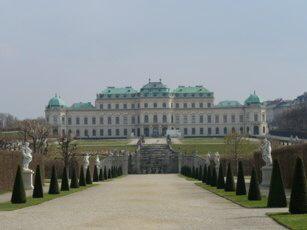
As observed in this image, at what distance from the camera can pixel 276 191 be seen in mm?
12961

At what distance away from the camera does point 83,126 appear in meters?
118

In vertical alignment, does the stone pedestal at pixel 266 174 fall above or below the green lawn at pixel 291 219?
above

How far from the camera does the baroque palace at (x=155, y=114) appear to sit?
4515 inches

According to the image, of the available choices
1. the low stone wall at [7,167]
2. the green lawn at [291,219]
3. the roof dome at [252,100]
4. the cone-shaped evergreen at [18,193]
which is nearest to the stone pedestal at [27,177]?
the low stone wall at [7,167]

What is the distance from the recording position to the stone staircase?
5755 centimetres

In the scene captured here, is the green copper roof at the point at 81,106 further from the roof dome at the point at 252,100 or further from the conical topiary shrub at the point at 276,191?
the conical topiary shrub at the point at 276,191

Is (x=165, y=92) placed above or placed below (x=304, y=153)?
above

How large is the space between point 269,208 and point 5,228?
5.40 m

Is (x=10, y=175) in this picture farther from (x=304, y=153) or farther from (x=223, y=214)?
(x=223, y=214)

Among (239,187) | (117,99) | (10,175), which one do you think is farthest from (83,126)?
(239,187)

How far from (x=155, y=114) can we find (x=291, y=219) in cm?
10433

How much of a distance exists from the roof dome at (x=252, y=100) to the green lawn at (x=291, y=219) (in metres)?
105

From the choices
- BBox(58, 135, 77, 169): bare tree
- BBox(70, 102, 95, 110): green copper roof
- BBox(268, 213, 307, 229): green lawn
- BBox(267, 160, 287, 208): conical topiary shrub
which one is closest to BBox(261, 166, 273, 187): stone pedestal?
BBox(267, 160, 287, 208): conical topiary shrub

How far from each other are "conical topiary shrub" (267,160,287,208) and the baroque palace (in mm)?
99561
